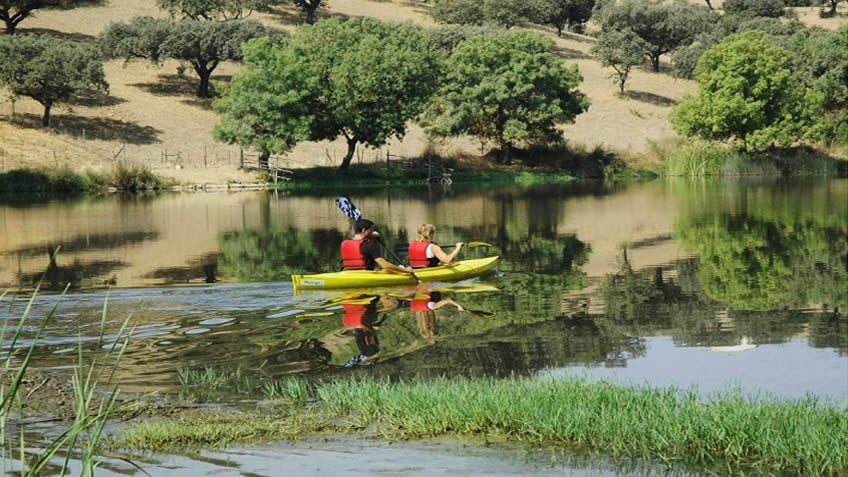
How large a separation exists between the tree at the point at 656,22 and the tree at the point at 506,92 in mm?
24606

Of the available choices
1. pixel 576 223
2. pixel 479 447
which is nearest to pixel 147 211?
pixel 576 223

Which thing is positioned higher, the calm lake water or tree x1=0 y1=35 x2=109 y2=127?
tree x1=0 y1=35 x2=109 y2=127

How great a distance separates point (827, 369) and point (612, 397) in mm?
4369

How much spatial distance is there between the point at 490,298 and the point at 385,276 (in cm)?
205

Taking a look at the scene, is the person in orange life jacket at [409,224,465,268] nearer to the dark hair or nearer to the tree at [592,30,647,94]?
the dark hair

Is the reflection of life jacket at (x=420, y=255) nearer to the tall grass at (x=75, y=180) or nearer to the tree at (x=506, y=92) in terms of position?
the tall grass at (x=75, y=180)

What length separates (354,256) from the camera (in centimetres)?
2152

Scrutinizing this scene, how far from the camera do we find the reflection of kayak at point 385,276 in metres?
20.4

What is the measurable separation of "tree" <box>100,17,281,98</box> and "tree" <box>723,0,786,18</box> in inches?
2221

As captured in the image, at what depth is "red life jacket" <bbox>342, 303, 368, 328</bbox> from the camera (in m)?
17.7

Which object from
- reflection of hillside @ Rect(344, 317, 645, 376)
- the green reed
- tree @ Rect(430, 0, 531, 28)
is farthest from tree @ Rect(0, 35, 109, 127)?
the green reed

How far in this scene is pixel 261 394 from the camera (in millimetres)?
12031

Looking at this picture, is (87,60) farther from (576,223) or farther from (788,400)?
(788,400)

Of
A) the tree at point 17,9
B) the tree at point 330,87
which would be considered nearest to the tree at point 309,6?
the tree at point 17,9
